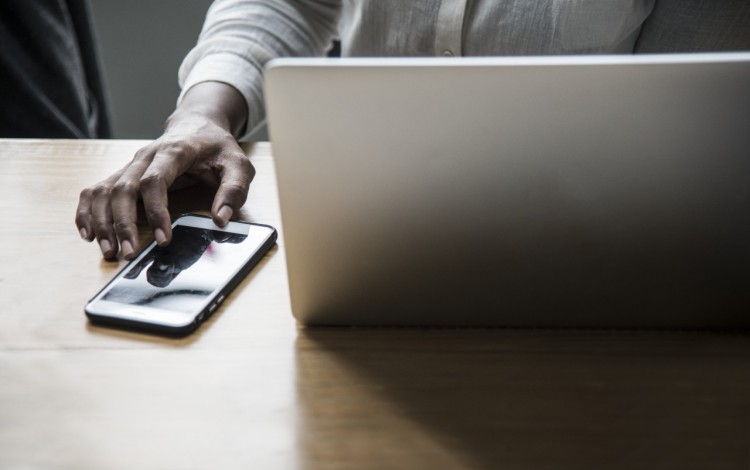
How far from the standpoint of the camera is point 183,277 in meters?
0.64

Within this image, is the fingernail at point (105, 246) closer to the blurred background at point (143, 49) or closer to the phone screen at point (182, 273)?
the phone screen at point (182, 273)

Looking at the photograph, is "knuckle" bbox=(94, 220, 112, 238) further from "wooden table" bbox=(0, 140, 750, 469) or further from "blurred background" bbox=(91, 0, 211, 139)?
"blurred background" bbox=(91, 0, 211, 139)

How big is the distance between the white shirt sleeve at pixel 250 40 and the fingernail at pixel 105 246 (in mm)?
295

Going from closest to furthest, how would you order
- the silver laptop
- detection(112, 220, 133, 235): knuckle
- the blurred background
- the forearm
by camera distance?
1. the silver laptop
2. detection(112, 220, 133, 235): knuckle
3. the forearm
4. the blurred background

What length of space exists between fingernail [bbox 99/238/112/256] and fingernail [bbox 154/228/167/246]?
0.04 metres

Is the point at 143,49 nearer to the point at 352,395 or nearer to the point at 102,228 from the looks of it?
the point at 102,228

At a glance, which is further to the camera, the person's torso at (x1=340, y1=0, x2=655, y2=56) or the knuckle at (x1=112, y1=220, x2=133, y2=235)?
the person's torso at (x1=340, y1=0, x2=655, y2=56)

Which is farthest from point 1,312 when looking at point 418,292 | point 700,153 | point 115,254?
point 700,153

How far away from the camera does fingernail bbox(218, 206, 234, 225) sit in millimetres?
718

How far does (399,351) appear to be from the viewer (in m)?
0.56

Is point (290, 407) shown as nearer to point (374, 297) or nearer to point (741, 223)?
point (374, 297)

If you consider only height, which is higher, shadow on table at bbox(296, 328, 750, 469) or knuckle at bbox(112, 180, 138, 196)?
knuckle at bbox(112, 180, 138, 196)

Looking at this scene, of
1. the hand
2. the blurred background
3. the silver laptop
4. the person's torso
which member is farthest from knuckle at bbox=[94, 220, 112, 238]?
the blurred background

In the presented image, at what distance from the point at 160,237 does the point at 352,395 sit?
0.27 m
